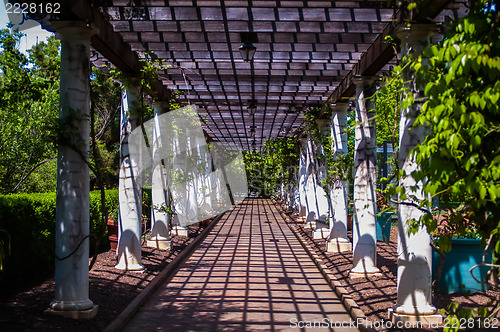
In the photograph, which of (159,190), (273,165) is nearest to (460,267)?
(159,190)

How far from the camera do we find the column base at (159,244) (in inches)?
455

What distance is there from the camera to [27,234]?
24.3ft

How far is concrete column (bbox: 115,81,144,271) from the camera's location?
28.7 feet

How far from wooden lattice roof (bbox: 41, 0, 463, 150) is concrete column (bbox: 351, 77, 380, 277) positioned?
58 cm

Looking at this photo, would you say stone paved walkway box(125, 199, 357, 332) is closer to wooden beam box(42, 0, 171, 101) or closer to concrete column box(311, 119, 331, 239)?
concrete column box(311, 119, 331, 239)

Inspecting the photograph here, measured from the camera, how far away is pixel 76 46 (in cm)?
568

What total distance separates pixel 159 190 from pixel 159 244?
4.39 feet

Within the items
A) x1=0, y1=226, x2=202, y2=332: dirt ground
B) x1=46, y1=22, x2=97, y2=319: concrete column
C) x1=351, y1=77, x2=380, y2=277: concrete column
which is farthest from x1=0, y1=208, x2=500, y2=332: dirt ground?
x1=351, y1=77, x2=380, y2=277: concrete column

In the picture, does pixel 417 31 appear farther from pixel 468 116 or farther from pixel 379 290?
pixel 379 290

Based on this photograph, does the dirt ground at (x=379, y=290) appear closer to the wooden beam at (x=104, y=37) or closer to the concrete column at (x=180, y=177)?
the concrete column at (x=180, y=177)

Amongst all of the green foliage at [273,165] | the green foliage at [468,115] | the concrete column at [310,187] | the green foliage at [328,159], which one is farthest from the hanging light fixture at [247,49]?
the green foliage at [273,165]

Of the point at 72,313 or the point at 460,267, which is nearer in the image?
the point at 72,313

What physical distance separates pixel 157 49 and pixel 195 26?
1268mm

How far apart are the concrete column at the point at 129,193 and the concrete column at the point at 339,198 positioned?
4758 mm
